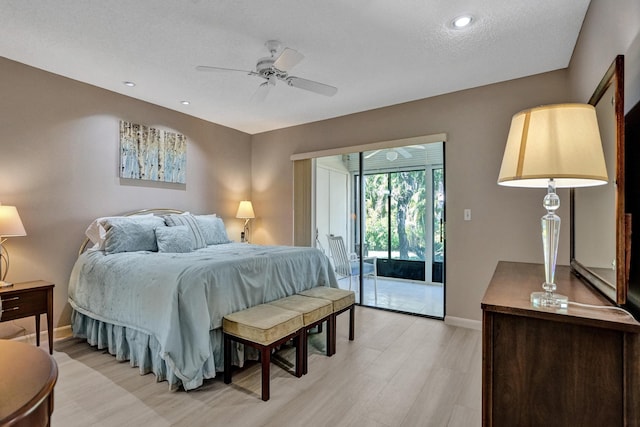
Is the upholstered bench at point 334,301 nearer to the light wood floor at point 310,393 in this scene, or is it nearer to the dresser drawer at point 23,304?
the light wood floor at point 310,393

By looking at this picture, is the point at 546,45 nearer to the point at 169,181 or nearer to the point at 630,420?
the point at 630,420

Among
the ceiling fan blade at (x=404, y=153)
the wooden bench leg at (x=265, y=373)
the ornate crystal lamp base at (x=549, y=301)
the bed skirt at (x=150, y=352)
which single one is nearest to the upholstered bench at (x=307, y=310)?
the wooden bench leg at (x=265, y=373)

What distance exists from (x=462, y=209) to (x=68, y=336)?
419cm

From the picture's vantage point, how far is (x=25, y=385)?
2.28 ft

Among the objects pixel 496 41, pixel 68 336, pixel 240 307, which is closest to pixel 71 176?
pixel 68 336

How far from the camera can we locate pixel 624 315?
969 mm

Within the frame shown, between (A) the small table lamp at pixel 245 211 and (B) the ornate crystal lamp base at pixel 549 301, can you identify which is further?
(A) the small table lamp at pixel 245 211

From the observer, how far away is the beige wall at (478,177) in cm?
312

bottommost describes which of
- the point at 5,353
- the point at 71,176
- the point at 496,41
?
the point at 5,353

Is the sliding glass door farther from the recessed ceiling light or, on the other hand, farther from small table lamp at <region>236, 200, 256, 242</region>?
the recessed ceiling light

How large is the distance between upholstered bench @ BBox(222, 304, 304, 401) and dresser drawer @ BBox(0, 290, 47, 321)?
65.7 inches

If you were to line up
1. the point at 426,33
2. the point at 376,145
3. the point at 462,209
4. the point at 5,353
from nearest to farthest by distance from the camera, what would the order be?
the point at 5,353
the point at 426,33
the point at 462,209
the point at 376,145

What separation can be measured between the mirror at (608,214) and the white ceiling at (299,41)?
112cm

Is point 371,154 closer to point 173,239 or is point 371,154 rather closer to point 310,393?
point 173,239
